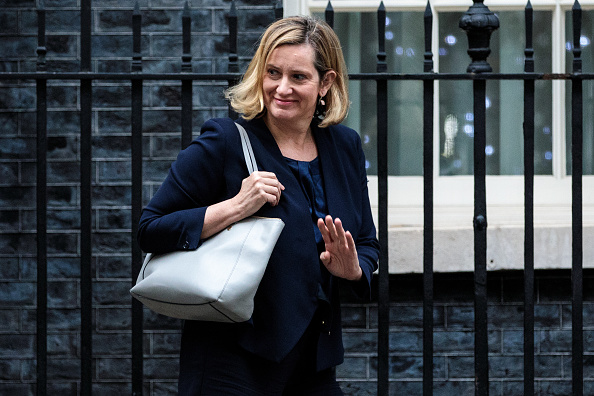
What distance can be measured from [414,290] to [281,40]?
208cm

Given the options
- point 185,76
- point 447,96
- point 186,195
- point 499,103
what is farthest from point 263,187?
point 499,103

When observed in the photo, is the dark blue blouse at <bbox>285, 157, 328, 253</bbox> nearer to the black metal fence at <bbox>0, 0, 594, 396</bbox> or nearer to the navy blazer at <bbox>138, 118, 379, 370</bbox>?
the navy blazer at <bbox>138, 118, 379, 370</bbox>

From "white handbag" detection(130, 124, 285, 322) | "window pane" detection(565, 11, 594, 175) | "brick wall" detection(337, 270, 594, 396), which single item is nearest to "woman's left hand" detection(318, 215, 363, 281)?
"white handbag" detection(130, 124, 285, 322)

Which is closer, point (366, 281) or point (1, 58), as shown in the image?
point (366, 281)

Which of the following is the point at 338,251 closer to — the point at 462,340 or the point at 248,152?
the point at 248,152

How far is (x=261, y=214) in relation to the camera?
7.51 ft

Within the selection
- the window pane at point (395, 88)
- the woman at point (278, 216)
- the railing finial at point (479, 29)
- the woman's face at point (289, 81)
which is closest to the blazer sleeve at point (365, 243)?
the woman at point (278, 216)

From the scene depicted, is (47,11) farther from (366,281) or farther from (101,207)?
(366,281)

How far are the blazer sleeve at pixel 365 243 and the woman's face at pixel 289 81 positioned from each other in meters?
0.33

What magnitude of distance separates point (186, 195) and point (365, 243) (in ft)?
2.02

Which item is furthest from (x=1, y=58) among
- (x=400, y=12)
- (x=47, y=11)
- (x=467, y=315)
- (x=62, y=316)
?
(x=467, y=315)

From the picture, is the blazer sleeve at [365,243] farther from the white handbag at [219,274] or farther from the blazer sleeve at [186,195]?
the blazer sleeve at [186,195]

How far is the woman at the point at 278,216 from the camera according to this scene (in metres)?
2.25

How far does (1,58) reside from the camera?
4156mm
